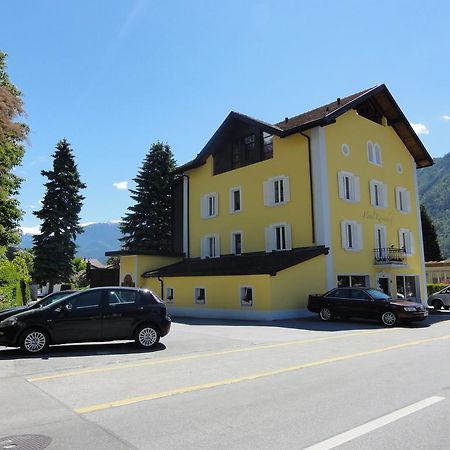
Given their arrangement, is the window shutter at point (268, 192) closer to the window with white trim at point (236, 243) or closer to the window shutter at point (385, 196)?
the window with white trim at point (236, 243)

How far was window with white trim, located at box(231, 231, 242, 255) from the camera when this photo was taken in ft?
98.5

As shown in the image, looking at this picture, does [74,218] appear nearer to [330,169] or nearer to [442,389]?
[330,169]

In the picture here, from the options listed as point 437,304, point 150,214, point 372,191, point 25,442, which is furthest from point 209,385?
point 150,214

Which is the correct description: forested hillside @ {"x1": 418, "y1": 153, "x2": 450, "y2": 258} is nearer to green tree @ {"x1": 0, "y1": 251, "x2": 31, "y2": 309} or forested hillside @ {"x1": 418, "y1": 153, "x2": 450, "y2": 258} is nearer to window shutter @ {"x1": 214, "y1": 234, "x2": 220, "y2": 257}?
window shutter @ {"x1": 214, "y1": 234, "x2": 220, "y2": 257}

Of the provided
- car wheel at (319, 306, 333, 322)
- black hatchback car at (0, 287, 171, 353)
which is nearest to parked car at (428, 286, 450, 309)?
car wheel at (319, 306, 333, 322)

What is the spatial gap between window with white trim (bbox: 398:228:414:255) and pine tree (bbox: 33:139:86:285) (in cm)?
2888

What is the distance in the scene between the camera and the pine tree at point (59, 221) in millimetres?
43031

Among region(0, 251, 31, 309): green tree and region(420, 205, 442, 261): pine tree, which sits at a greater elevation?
region(420, 205, 442, 261): pine tree

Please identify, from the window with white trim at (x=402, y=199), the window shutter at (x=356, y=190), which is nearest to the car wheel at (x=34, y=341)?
the window shutter at (x=356, y=190)

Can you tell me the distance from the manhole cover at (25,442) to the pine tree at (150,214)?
1506 inches

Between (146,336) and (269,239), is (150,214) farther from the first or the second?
(146,336)

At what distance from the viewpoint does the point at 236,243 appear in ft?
99.7

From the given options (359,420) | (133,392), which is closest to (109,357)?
(133,392)

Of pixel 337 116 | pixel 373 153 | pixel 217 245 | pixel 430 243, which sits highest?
pixel 337 116
